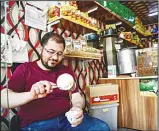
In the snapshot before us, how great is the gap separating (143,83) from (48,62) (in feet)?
2.82

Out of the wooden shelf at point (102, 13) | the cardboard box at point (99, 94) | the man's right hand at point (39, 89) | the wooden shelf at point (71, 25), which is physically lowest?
the cardboard box at point (99, 94)

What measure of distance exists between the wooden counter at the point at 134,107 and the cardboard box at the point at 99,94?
183 mm

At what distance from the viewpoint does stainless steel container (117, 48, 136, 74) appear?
4.01ft

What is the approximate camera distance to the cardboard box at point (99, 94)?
0.97 metres

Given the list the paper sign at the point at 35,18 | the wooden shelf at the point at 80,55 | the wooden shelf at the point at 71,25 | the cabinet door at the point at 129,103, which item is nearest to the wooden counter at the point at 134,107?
the cabinet door at the point at 129,103

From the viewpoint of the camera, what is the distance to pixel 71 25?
1.07 metres

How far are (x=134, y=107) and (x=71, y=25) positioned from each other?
33.8 inches

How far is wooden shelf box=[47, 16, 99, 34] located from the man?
164 millimetres

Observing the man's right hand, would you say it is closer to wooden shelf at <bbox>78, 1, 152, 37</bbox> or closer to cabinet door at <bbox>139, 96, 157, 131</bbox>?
wooden shelf at <bbox>78, 1, 152, 37</bbox>

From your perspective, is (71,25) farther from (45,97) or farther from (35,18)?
(45,97)

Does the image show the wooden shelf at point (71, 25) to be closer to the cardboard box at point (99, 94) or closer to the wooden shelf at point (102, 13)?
the wooden shelf at point (102, 13)

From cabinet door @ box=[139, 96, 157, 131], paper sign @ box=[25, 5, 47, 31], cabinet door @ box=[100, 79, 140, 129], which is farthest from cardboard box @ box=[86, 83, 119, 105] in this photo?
paper sign @ box=[25, 5, 47, 31]

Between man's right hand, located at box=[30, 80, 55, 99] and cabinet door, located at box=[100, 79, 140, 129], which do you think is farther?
cabinet door, located at box=[100, 79, 140, 129]

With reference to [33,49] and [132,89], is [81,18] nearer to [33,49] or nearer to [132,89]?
Answer: [33,49]
